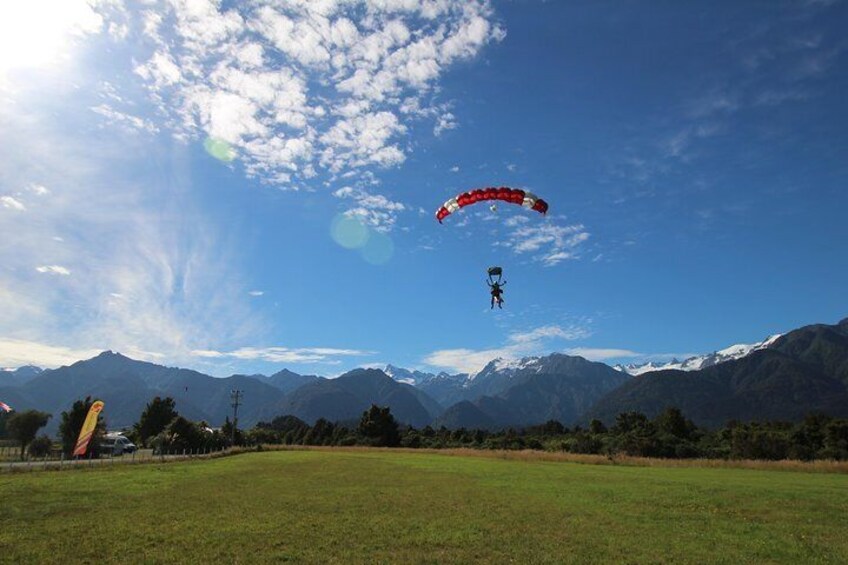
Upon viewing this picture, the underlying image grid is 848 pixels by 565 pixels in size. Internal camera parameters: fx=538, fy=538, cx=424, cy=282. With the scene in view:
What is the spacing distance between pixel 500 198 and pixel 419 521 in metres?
26.7

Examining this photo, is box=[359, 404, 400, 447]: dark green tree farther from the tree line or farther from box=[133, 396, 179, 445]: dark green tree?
box=[133, 396, 179, 445]: dark green tree

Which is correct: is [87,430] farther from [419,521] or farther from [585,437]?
[585,437]

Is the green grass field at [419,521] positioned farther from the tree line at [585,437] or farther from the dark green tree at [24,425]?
the tree line at [585,437]

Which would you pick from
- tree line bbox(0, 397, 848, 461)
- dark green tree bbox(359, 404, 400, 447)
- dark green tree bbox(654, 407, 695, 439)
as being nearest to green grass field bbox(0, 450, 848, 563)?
tree line bbox(0, 397, 848, 461)

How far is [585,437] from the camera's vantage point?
110m

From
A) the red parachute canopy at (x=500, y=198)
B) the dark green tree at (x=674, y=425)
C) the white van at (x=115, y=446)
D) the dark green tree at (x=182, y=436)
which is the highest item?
the red parachute canopy at (x=500, y=198)

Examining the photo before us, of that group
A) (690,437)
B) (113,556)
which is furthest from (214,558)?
(690,437)

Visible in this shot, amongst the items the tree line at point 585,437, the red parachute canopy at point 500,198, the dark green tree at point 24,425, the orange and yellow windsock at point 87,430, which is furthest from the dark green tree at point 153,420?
the red parachute canopy at point 500,198

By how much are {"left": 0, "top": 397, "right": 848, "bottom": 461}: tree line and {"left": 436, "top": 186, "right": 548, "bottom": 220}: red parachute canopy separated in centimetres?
5567

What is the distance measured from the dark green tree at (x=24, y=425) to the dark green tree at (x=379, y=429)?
232 feet

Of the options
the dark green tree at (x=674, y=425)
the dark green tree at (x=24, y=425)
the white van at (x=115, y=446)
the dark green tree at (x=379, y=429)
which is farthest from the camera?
the dark green tree at (x=379, y=429)

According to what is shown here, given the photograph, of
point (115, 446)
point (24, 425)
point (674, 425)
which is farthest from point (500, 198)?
point (674, 425)

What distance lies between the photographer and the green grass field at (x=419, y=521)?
1598 centimetres

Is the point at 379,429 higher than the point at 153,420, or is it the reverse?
the point at 153,420
